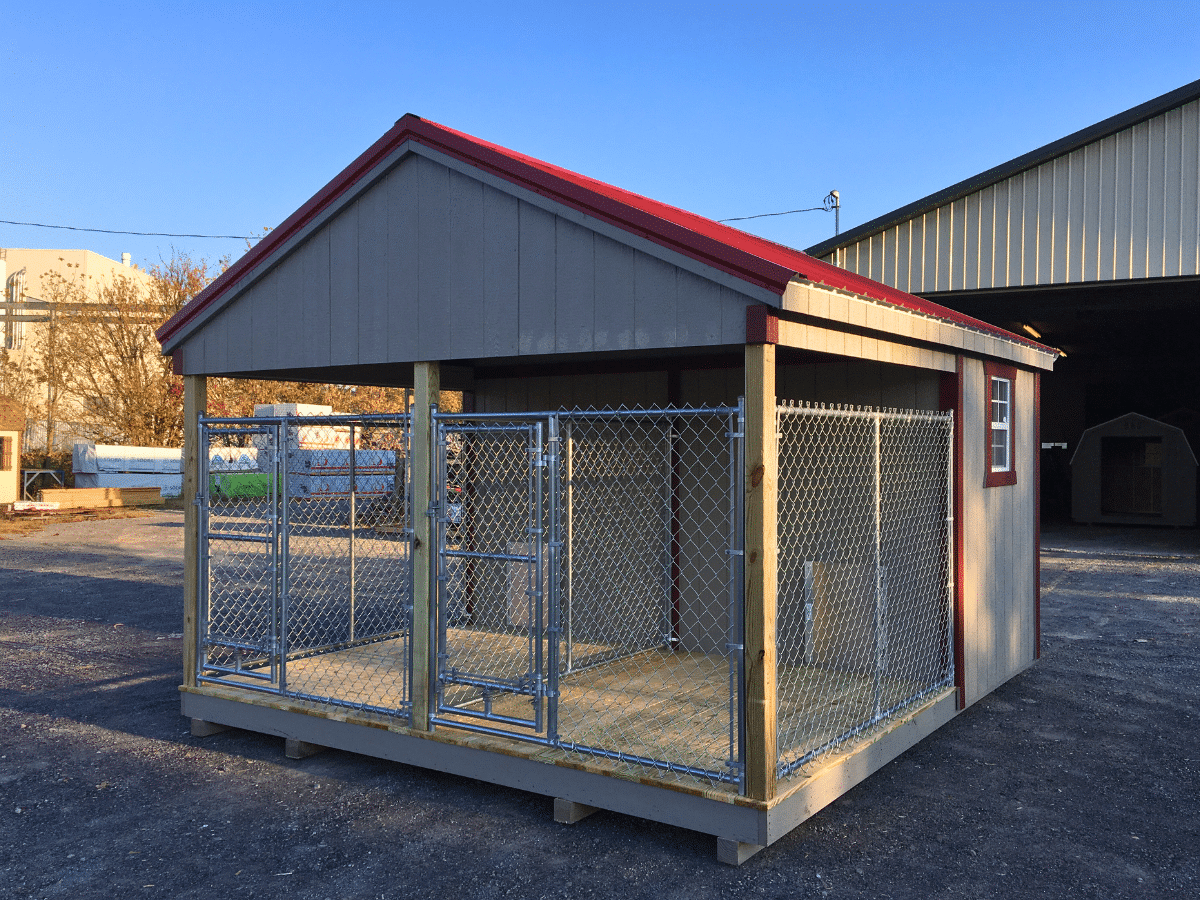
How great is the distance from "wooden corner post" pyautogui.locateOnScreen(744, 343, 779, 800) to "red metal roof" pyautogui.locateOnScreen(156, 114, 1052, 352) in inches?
17.5

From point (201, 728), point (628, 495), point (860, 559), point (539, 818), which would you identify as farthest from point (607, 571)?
point (201, 728)

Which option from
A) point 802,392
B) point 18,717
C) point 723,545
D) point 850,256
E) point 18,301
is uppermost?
point 18,301

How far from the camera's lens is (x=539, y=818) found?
5199 millimetres

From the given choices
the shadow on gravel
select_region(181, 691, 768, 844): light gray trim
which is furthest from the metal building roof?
select_region(181, 691, 768, 844): light gray trim

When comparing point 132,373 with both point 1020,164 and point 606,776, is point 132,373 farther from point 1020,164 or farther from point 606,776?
Result: point 606,776

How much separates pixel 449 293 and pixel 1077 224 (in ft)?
37.7

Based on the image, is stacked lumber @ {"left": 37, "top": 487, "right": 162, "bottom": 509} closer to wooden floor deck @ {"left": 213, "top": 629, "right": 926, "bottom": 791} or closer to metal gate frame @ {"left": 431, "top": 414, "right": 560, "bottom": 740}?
wooden floor deck @ {"left": 213, "top": 629, "right": 926, "bottom": 791}

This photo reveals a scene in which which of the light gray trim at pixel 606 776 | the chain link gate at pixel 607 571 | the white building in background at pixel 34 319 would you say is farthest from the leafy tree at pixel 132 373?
the light gray trim at pixel 606 776

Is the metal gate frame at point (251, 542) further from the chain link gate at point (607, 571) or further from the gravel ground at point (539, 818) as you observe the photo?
the chain link gate at point (607, 571)

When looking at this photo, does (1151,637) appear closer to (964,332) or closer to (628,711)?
(964,332)

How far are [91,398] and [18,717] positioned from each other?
27.5 m

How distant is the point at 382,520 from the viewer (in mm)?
22375

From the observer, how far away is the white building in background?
33.2m

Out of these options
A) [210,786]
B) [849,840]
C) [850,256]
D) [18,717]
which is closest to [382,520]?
[850,256]
